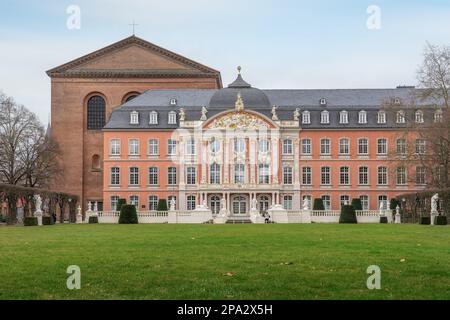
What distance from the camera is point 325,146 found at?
69.2 m

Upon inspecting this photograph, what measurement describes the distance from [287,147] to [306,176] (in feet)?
10.3

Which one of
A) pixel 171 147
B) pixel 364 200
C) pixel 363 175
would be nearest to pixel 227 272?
pixel 171 147

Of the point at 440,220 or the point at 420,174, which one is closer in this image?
the point at 440,220

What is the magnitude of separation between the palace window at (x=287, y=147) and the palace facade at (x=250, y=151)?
0.09 meters

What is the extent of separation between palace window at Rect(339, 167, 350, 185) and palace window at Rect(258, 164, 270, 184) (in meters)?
6.71

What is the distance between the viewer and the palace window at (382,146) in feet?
225

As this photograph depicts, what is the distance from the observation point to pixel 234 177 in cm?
6750

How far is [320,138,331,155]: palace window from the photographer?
69062mm

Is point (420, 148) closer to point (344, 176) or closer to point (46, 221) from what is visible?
point (344, 176)

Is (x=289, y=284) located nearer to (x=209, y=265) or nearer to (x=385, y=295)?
(x=385, y=295)

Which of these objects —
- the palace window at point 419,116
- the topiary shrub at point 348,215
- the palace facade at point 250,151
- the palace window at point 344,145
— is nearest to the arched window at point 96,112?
the palace facade at point 250,151

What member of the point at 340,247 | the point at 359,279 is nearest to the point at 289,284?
the point at 359,279

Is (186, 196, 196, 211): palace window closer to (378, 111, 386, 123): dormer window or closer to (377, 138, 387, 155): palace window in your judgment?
(377, 138, 387, 155): palace window
